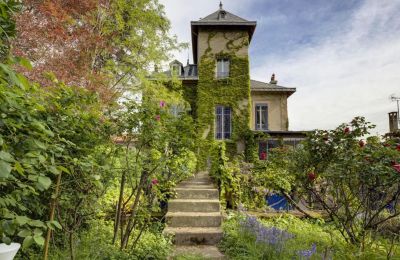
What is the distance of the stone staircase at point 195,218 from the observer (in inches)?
193

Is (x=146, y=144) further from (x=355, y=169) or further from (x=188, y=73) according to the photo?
(x=188, y=73)

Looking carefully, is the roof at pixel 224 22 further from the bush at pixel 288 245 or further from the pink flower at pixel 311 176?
the bush at pixel 288 245

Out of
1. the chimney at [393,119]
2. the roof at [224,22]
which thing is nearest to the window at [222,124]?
the roof at [224,22]

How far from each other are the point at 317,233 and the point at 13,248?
205 inches

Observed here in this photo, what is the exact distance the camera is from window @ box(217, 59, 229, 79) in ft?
52.1

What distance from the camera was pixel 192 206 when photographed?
19.9 feet

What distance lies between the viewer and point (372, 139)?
4.42 meters

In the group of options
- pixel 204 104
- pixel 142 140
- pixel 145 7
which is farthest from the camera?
pixel 204 104

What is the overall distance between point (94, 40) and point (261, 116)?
11152mm

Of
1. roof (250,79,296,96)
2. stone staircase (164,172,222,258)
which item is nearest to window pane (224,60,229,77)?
roof (250,79,296,96)

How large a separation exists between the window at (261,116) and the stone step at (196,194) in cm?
1068

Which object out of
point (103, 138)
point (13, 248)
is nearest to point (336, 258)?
point (103, 138)

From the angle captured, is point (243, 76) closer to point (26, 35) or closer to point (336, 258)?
point (26, 35)

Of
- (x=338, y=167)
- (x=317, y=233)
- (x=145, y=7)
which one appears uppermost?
(x=145, y=7)
